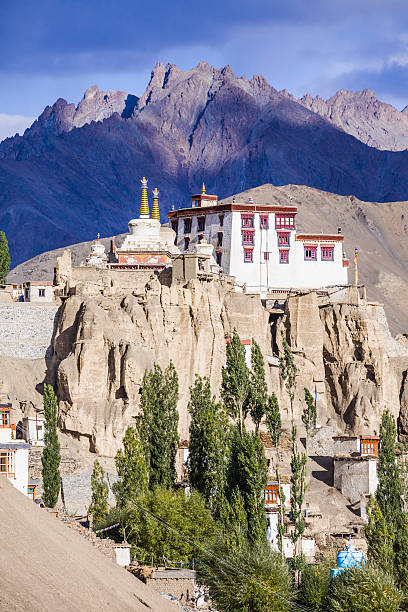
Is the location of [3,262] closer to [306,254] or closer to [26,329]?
[26,329]

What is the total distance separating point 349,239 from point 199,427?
8882 cm

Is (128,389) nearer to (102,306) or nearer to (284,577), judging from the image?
(102,306)

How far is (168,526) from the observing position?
3838cm

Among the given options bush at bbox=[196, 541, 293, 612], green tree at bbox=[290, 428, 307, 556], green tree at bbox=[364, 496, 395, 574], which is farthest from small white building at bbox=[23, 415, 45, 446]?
bush at bbox=[196, 541, 293, 612]

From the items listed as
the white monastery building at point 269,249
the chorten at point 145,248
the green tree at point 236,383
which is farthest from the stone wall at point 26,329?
the white monastery building at point 269,249

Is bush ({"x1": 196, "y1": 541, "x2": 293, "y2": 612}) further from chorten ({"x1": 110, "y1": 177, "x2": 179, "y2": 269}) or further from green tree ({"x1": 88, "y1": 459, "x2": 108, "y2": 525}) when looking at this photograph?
chorten ({"x1": 110, "y1": 177, "x2": 179, "y2": 269})

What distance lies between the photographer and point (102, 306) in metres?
60.6

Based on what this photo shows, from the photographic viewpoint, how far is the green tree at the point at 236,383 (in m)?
52.3

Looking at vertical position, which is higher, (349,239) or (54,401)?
(349,239)

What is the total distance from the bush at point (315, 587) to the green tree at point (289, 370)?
73.6ft

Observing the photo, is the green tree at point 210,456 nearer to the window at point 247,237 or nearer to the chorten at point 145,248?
the chorten at point 145,248

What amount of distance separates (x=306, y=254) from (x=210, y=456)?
35.9 m

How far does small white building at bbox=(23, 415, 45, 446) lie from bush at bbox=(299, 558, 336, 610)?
16412 mm

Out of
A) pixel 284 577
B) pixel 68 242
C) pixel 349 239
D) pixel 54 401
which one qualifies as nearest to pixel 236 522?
pixel 284 577
